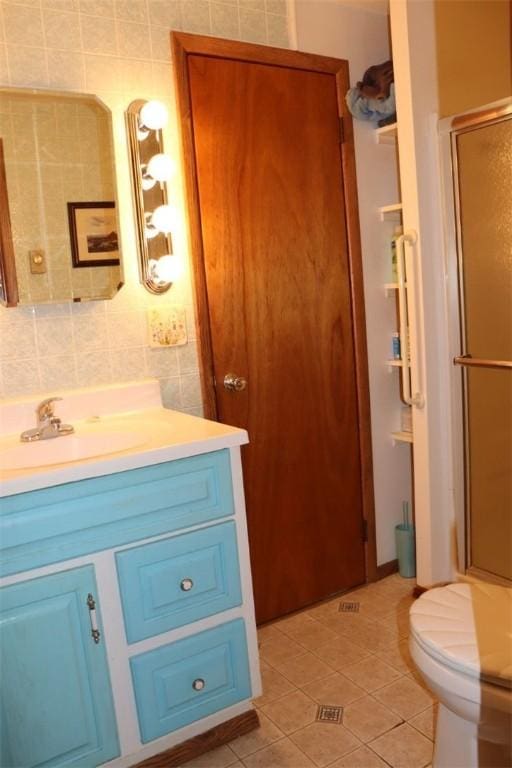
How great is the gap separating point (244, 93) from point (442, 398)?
1280 mm

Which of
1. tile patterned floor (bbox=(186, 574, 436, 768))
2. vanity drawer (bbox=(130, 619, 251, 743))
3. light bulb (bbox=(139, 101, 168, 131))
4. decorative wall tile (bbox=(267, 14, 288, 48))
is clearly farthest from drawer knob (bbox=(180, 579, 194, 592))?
decorative wall tile (bbox=(267, 14, 288, 48))

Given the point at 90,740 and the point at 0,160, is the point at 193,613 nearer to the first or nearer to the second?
the point at 90,740

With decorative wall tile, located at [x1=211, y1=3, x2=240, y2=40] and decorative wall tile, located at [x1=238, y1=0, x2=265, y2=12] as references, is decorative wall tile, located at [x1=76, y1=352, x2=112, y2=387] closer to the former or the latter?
decorative wall tile, located at [x1=211, y1=3, x2=240, y2=40]

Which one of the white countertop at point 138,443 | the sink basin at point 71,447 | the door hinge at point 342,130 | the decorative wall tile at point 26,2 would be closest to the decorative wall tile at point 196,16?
the decorative wall tile at point 26,2

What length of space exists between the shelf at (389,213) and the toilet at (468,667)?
146 cm

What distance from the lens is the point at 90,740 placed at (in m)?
1.46

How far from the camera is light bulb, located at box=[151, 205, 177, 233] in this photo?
77.9 inches

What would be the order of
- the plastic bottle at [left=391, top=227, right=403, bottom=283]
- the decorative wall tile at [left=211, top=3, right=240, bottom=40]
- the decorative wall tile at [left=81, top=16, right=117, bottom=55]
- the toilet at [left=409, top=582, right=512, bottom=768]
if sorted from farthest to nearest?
the plastic bottle at [left=391, top=227, right=403, bottom=283] < the decorative wall tile at [left=211, top=3, right=240, bottom=40] < the decorative wall tile at [left=81, top=16, right=117, bottom=55] < the toilet at [left=409, top=582, right=512, bottom=768]

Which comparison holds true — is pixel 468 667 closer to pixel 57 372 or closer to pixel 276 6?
pixel 57 372

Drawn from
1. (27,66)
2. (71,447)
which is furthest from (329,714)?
(27,66)

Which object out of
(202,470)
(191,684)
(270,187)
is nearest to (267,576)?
(191,684)

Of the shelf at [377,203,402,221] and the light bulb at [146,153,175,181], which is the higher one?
the light bulb at [146,153,175,181]

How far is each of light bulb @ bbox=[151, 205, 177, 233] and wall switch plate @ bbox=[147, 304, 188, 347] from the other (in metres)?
0.25

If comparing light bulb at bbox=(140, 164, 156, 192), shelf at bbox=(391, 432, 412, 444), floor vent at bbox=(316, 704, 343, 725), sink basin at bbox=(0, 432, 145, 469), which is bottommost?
floor vent at bbox=(316, 704, 343, 725)
